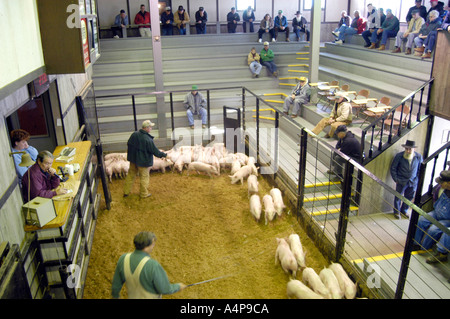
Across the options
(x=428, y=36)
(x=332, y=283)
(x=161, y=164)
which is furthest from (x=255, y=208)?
(x=428, y=36)

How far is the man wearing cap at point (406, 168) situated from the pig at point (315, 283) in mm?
3849

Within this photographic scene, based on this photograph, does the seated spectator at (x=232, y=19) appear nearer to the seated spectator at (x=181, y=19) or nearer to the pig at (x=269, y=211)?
the seated spectator at (x=181, y=19)

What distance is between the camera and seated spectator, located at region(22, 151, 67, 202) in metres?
4.74

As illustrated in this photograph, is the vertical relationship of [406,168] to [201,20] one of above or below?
below

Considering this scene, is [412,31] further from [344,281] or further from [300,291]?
[300,291]

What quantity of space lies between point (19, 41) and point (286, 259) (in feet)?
14.5

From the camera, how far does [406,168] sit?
806 cm

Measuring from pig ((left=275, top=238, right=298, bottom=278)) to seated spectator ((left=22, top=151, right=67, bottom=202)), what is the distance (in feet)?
10.2

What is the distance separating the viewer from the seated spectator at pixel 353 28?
16547mm

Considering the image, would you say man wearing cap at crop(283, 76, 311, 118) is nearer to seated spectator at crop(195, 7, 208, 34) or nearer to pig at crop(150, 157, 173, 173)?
pig at crop(150, 157, 173, 173)

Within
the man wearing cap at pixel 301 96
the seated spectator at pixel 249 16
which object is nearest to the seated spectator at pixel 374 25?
the man wearing cap at pixel 301 96

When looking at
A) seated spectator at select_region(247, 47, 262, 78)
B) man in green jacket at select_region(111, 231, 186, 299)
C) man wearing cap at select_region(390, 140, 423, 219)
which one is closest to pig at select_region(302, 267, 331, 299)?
man in green jacket at select_region(111, 231, 186, 299)

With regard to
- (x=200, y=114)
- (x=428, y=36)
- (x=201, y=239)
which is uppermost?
(x=428, y=36)

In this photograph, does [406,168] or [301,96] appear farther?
[301,96]
